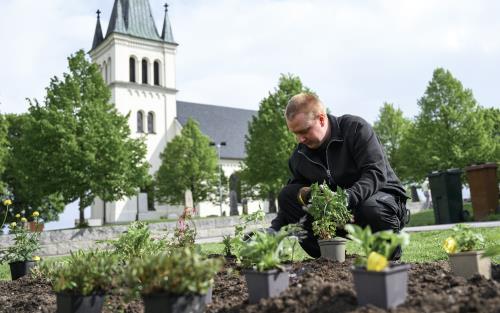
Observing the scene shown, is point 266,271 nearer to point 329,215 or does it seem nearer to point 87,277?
point 87,277

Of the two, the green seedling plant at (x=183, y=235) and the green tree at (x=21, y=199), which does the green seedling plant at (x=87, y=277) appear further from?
the green tree at (x=21, y=199)

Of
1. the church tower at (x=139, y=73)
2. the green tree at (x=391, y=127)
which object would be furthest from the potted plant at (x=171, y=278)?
the church tower at (x=139, y=73)

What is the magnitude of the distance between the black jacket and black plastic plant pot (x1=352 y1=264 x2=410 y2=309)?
5.50 feet

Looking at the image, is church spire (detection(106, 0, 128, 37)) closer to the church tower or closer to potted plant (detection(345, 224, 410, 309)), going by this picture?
the church tower

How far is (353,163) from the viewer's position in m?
4.15

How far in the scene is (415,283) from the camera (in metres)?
2.47

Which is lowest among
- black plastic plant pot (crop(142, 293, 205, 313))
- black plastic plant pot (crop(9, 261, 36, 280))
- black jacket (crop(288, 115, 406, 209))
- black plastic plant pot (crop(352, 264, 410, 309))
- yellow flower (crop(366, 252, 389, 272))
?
black plastic plant pot (crop(9, 261, 36, 280))

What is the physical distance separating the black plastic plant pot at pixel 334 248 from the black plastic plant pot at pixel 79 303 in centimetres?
191

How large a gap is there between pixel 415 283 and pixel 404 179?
35107 millimetres

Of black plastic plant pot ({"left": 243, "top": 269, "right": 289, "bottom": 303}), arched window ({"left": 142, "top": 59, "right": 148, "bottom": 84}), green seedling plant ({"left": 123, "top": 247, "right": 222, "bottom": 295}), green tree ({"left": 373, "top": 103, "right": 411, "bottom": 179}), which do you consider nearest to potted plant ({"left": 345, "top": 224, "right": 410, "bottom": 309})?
black plastic plant pot ({"left": 243, "top": 269, "right": 289, "bottom": 303})

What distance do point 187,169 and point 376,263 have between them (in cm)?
3838

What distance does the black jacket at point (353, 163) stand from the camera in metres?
3.82

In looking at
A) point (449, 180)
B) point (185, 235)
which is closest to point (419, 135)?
point (449, 180)

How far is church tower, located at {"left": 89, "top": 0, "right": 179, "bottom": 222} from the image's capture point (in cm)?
4475
